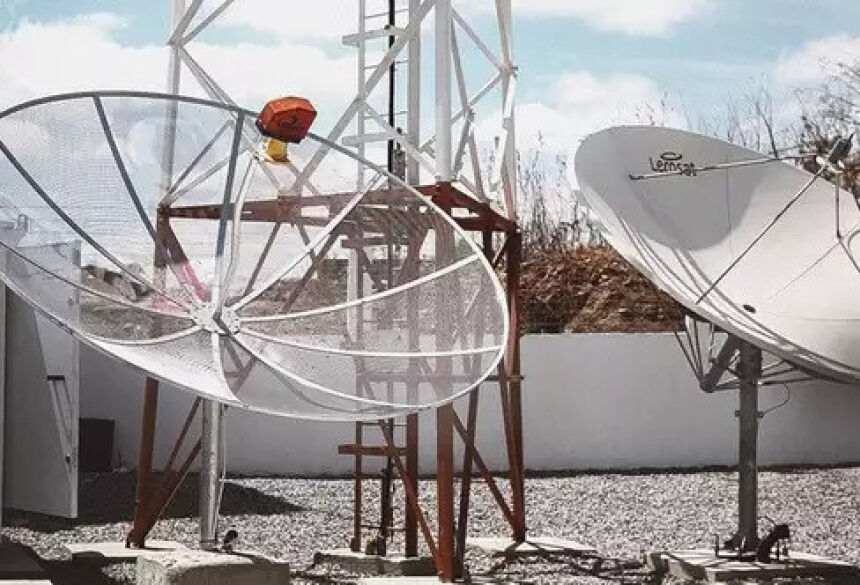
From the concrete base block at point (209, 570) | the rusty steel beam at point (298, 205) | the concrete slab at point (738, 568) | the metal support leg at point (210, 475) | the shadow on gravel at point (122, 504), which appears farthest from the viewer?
the shadow on gravel at point (122, 504)

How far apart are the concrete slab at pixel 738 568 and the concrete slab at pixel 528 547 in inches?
32.6

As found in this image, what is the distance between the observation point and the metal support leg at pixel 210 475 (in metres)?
8.99

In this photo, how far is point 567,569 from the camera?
34.4 feet

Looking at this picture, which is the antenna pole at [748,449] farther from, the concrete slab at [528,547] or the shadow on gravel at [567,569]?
the concrete slab at [528,547]

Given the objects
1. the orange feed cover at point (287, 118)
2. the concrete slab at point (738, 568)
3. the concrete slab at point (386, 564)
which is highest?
the orange feed cover at point (287, 118)

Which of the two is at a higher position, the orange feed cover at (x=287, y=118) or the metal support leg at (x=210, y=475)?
the orange feed cover at (x=287, y=118)

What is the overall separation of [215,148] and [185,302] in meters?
1.10

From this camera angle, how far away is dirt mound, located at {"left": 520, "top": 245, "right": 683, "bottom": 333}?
2180 cm

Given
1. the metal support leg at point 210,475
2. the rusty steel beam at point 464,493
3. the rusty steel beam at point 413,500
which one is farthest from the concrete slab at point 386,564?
the metal support leg at point 210,475

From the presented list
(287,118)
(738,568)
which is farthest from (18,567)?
(738,568)

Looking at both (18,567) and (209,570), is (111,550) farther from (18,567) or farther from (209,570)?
(209,570)

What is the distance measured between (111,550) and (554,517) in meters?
4.34

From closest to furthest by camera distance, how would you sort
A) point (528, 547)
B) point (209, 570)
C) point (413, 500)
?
1. point (209, 570)
2. point (413, 500)
3. point (528, 547)

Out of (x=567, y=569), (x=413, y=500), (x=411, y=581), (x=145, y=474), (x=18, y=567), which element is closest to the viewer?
(x=18, y=567)
